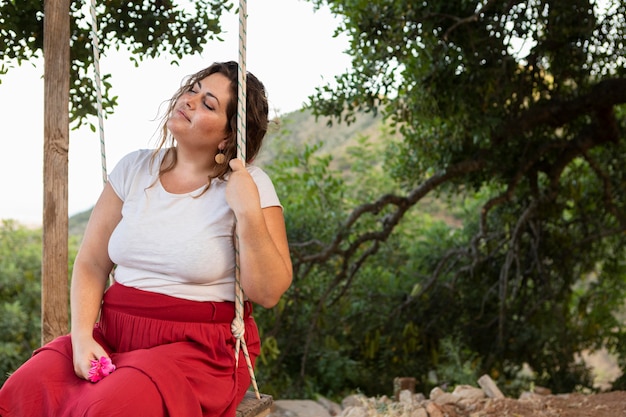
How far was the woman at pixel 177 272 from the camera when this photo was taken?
68.2 inches

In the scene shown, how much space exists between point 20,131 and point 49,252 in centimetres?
589

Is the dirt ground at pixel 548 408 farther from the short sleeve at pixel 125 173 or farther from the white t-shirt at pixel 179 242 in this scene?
the short sleeve at pixel 125 173

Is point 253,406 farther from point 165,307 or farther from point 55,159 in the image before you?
point 55,159

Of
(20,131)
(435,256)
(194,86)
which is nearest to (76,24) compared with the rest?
(194,86)

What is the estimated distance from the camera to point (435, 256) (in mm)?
6316


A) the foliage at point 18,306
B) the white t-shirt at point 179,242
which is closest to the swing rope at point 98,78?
the white t-shirt at point 179,242

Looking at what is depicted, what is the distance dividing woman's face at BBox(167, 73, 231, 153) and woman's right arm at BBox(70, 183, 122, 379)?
258 millimetres

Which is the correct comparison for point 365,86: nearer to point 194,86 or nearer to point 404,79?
point 404,79

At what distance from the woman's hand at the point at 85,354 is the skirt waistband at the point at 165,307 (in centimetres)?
13

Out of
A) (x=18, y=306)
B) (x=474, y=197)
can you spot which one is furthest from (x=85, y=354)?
(x=18, y=306)

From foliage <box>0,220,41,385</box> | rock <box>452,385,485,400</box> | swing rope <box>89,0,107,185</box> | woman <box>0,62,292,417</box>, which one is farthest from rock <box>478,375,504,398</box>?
foliage <box>0,220,41,385</box>

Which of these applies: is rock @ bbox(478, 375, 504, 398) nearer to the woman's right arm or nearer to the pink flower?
the woman's right arm

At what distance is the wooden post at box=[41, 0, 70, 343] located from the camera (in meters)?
2.60

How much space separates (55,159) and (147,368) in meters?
1.20
